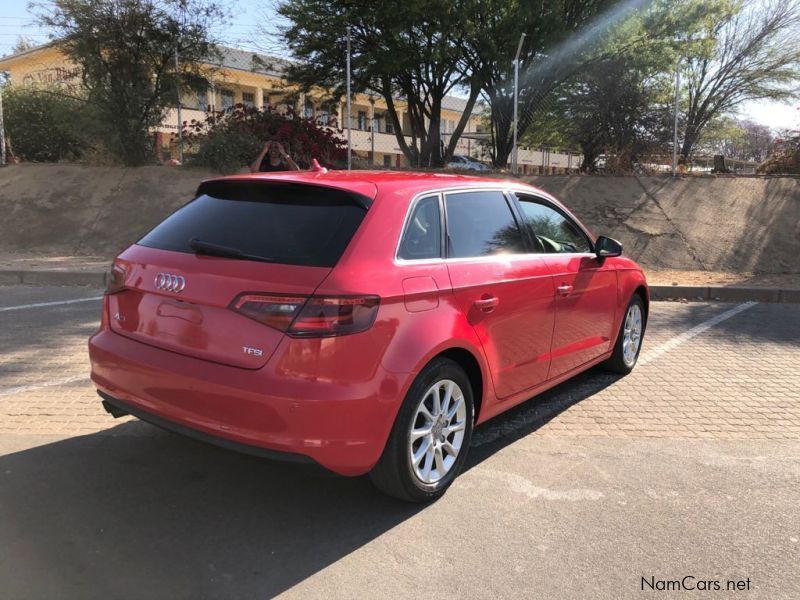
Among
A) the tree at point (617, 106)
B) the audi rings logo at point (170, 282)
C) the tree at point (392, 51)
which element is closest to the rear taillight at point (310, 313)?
the audi rings logo at point (170, 282)

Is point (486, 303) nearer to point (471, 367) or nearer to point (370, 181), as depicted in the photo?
point (471, 367)

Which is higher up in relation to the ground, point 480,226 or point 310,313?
point 480,226

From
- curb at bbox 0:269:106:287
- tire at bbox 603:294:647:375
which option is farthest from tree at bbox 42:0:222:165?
tire at bbox 603:294:647:375

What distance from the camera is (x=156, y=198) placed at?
43.4 feet

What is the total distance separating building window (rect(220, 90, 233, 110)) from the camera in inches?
594

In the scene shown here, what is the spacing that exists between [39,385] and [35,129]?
13444 mm

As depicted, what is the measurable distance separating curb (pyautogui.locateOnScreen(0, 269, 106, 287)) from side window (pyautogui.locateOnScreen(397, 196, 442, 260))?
24.7ft

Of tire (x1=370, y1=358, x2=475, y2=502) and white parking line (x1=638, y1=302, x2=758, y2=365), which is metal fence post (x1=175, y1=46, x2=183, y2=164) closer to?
white parking line (x1=638, y1=302, x2=758, y2=365)

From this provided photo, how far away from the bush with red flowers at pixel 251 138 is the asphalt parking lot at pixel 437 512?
9.93 metres

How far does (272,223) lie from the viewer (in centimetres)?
318

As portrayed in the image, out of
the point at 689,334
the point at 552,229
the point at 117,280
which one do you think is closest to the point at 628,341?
the point at 552,229

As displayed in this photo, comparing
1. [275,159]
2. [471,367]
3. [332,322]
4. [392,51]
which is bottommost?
[471,367]

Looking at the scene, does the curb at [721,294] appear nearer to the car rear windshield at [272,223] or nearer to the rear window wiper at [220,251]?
the car rear windshield at [272,223]

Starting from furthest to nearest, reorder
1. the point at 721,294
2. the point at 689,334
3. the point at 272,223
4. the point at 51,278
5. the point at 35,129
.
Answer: the point at 35,129, the point at 51,278, the point at 721,294, the point at 689,334, the point at 272,223
